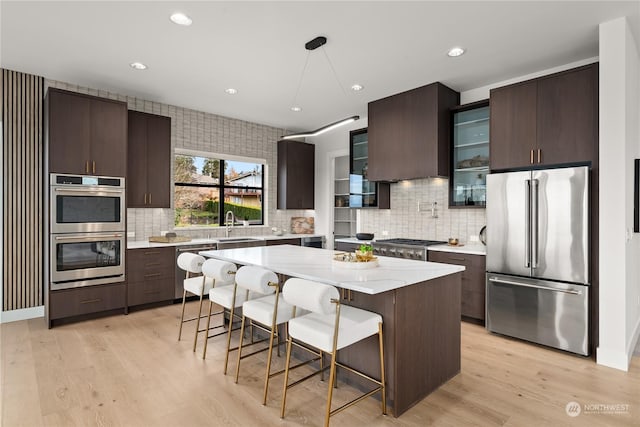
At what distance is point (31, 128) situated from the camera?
409 centimetres

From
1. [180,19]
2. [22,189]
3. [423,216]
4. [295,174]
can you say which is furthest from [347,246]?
[22,189]

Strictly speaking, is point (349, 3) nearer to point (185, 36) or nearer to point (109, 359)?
point (185, 36)

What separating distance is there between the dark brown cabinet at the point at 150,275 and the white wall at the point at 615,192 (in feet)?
15.3

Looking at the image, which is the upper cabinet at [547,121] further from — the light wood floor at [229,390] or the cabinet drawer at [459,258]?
the light wood floor at [229,390]

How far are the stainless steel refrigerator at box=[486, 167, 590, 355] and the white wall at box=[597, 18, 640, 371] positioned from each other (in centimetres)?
13

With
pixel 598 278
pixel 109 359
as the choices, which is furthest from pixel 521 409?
pixel 109 359

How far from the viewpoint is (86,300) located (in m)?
4.04

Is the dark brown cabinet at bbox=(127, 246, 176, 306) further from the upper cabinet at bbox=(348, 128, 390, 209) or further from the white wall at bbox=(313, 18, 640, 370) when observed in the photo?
the white wall at bbox=(313, 18, 640, 370)

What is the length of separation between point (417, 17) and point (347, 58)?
93 centimetres

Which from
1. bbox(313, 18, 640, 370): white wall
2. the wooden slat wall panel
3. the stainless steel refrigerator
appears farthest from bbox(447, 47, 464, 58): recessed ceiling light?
the wooden slat wall panel

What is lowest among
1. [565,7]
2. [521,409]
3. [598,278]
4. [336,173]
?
[521,409]

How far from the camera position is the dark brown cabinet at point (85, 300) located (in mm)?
3861

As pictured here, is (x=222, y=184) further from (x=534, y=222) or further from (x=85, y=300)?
(x=534, y=222)

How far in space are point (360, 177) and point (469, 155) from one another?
1.80 m
